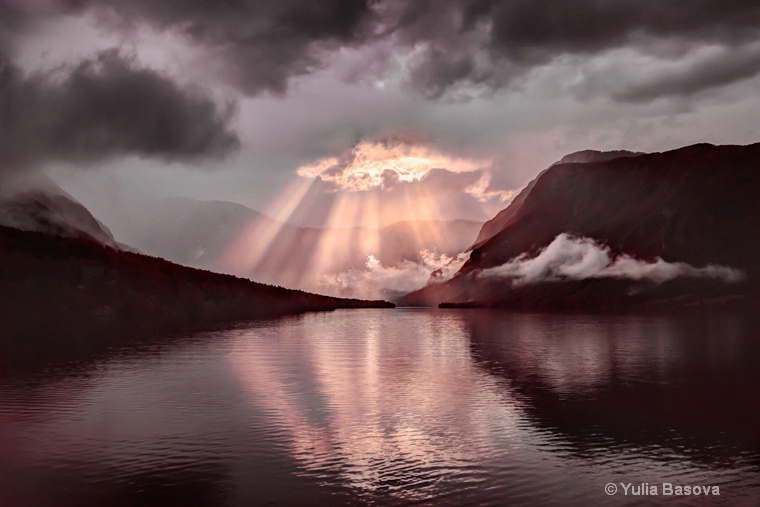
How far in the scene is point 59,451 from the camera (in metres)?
42.0

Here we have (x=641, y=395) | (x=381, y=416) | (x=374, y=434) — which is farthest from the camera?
(x=641, y=395)

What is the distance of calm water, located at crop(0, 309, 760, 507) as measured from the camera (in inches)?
1316

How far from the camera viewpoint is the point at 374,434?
155ft

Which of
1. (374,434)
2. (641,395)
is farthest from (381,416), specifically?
(641,395)

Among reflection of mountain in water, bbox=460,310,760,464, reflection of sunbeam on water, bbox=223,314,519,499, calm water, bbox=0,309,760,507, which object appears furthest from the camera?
reflection of mountain in water, bbox=460,310,760,464

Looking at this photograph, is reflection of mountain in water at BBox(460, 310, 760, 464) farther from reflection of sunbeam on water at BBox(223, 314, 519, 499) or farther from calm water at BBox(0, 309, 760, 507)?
reflection of sunbeam on water at BBox(223, 314, 519, 499)

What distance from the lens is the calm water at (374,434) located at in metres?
33.4

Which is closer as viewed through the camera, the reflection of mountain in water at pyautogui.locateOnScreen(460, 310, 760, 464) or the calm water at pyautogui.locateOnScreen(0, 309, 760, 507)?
the calm water at pyautogui.locateOnScreen(0, 309, 760, 507)

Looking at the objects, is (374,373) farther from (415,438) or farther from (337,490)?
(337,490)

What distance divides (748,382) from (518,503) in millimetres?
63550

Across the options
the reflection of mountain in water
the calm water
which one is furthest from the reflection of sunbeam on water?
the reflection of mountain in water

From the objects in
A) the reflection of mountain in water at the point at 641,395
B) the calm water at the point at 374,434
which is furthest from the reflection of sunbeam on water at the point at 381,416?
the reflection of mountain in water at the point at 641,395

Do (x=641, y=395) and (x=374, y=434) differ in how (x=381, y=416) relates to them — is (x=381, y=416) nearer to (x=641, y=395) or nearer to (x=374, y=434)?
(x=374, y=434)

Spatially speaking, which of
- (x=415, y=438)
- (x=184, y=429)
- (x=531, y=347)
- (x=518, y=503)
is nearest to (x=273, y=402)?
(x=184, y=429)
